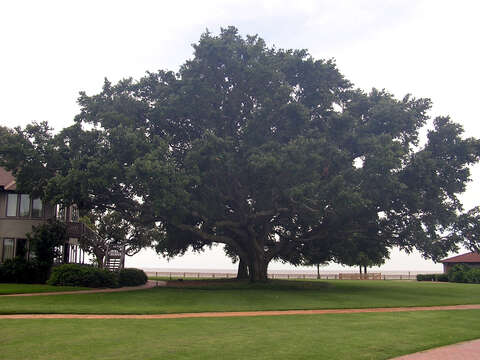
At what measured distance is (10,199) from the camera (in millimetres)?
36406

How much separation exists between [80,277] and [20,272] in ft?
15.1

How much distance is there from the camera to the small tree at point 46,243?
110ft

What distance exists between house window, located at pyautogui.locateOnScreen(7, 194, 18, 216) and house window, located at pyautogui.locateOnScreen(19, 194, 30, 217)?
41cm

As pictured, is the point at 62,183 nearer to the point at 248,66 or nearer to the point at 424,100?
the point at 248,66

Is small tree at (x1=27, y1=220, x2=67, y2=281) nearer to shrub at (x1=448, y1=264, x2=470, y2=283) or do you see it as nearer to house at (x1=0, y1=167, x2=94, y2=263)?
house at (x1=0, y1=167, x2=94, y2=263)

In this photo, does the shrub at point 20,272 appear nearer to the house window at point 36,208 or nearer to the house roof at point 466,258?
the house window at point 36,208

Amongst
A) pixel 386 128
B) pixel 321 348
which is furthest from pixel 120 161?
pixel 321 348

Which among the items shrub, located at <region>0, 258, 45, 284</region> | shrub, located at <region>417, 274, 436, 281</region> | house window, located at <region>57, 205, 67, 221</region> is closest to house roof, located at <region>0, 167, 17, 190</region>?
house window, located at <region>57, 205, 67, 221</region>

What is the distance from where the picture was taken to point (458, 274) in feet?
191

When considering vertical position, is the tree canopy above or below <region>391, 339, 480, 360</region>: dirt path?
above

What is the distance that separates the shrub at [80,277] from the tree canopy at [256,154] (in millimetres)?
4611

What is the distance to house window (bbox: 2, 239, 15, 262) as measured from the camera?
35844mm

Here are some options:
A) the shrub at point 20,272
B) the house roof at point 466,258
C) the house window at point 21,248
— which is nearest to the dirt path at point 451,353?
the shrub at point 20,272

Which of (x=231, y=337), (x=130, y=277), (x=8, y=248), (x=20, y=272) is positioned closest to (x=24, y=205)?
(x=8, y=248)
